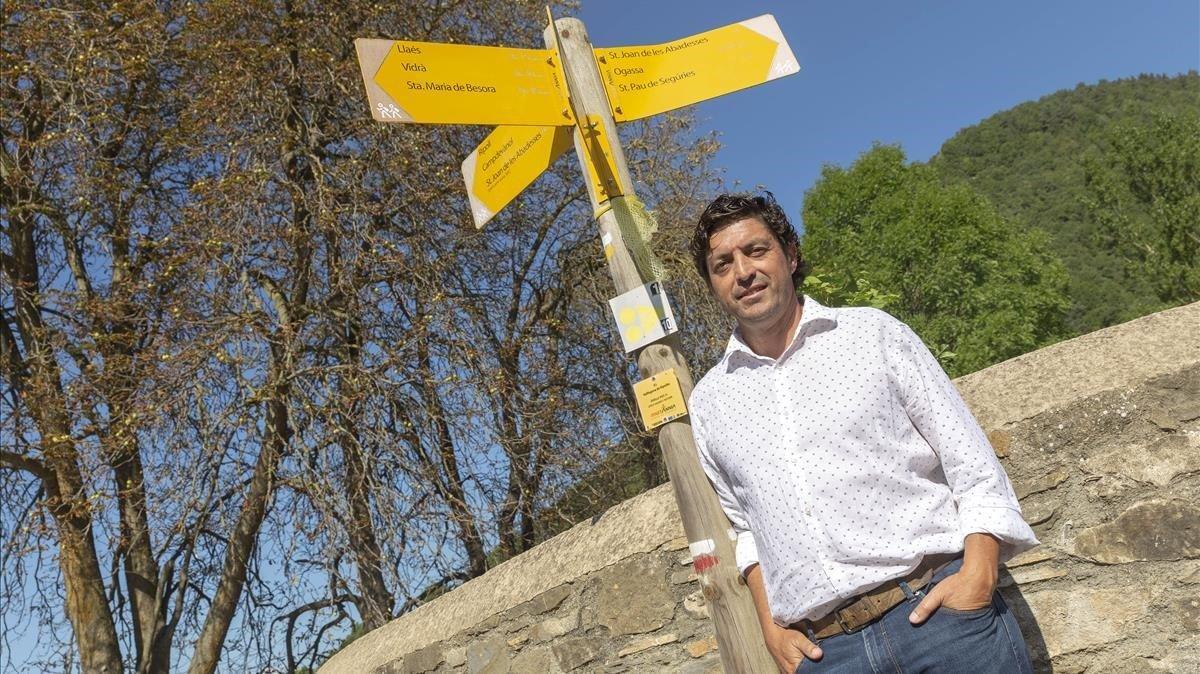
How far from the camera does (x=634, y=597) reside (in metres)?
3.22

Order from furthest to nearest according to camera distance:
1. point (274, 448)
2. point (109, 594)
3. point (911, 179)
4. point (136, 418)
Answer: point (911, 179)
point (109, 594)
point (274, 448)
point (136, 418)

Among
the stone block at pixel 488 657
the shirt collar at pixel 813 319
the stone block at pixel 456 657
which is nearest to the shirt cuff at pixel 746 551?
the shirt collar at pixel 813 319

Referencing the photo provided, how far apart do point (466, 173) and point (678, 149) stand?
540 centimetres

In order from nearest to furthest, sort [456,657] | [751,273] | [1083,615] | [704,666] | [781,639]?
1. [781,639]
2. [751,273]
3. [1083,615]
4. [704,666]
5. [456,657]

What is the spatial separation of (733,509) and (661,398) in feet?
2.07

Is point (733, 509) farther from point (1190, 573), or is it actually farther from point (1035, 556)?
point (1190, 573)

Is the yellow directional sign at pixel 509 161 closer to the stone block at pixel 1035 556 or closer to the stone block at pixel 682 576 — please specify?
the stone block at pixel 682 576

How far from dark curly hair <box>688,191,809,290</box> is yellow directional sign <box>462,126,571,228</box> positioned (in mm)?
833

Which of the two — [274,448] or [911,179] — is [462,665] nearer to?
[274,448]

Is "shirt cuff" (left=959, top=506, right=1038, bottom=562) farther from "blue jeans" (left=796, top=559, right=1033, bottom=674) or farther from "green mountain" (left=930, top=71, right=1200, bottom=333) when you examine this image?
"green mountain" (left=930, top=71, right=1200, bottom=333)

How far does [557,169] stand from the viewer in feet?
25.8

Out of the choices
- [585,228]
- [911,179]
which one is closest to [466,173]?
[585,228]

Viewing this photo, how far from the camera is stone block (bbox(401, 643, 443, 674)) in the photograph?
386cm

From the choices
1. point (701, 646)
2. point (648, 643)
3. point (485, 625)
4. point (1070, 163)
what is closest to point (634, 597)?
point (648, 643)
